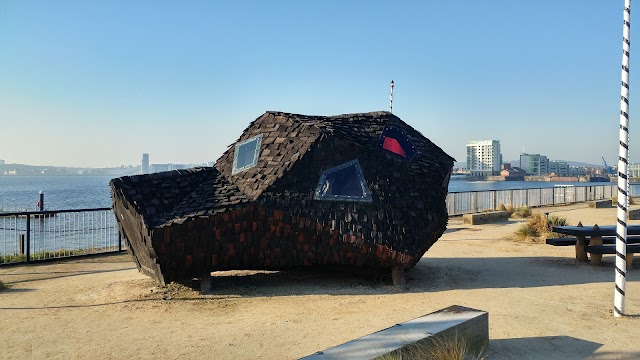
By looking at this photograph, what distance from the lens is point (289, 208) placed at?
8.57 metres

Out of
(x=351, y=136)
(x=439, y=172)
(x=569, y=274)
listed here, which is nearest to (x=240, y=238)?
(x=351, y=136)

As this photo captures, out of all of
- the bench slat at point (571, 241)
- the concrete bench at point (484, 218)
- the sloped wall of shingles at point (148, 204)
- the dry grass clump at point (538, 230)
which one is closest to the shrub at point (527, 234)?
the dry grass clump at point (538, 230)

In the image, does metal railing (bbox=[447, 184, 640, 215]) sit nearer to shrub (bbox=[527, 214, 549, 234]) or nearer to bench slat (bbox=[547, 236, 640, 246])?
shrub (bbox=[527, 214, 549, 234])

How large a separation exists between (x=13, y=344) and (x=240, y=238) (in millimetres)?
3640

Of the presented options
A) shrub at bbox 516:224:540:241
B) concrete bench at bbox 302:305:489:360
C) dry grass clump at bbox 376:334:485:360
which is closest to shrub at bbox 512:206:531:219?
shrub at bbox 516:224:540:241

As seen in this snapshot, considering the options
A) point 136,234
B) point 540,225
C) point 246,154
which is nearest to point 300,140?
point 246,154

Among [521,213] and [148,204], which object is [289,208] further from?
[521,213]

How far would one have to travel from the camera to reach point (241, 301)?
823 centimetres

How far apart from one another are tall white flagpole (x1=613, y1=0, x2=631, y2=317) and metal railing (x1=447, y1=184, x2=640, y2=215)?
1741 centimetres

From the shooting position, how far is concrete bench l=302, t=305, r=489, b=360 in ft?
14.8

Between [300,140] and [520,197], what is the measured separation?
2514cm

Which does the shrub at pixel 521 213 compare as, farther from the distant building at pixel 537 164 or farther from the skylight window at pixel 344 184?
the distant building at pixel 537 164

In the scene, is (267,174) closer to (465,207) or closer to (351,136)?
(351,136)

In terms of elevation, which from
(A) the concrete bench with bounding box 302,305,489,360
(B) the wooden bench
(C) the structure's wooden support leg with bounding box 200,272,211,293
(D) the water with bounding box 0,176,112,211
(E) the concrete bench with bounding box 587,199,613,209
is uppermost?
(E) the concrete bench with bounding box 587,199,613,209
